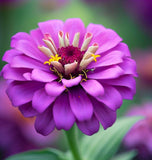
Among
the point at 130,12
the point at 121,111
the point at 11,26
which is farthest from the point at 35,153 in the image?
the point at 130,12

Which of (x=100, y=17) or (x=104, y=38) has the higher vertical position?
(x=104, y=38)

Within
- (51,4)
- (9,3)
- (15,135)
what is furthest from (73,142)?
(51,4)

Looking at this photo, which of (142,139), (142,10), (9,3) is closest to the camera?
(142,139)

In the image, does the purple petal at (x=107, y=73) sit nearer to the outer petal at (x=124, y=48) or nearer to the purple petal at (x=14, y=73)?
the outer petal at (x=124, y=48)

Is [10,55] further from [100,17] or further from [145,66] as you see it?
[100,17]

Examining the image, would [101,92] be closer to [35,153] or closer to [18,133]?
[35,153]

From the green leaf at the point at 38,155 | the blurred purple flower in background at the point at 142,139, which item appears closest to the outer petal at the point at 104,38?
the green leaf at the point at 38,155

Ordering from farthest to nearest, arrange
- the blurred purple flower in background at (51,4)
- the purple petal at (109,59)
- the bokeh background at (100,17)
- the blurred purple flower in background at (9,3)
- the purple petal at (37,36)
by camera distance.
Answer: the blurred purple flower in background at (51,4), the blurred purple flower in background at (9,3), the bokeh background at (100,17), the purple petal at (37,36), the purple petal at (109,59)
